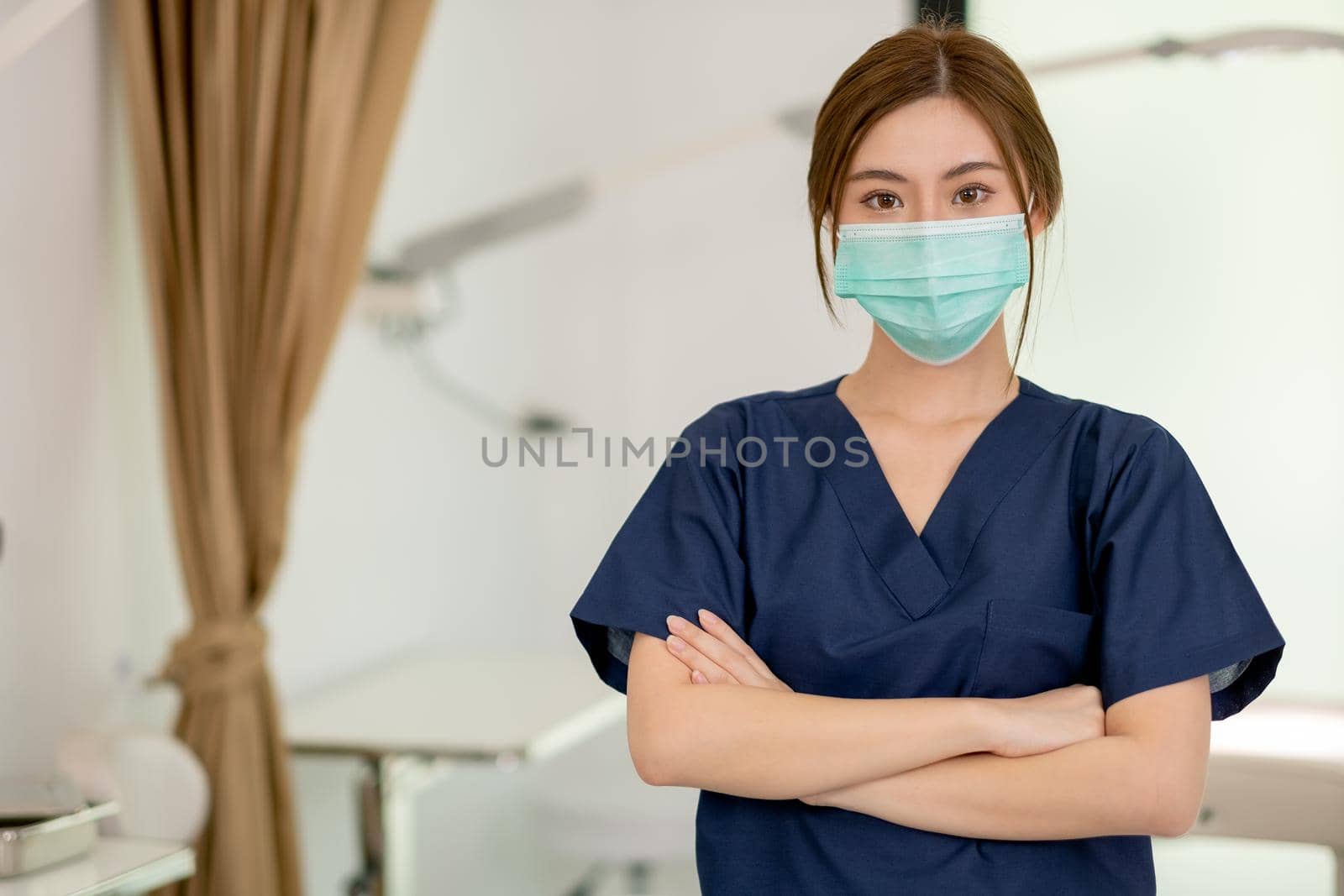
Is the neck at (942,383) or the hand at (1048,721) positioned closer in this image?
the hand at (1048,721)

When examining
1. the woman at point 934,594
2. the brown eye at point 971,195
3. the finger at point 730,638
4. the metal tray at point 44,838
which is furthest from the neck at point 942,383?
the metal tray at point 44,838

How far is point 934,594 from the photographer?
41.2 inches

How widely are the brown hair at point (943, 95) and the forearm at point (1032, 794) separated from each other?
1.17 feet

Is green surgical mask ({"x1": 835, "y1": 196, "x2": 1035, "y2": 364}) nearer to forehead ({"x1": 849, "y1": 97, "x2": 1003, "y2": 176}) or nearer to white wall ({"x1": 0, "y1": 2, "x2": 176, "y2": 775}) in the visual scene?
forehead ({"x1": 849, "y1": 97, "x2": 1003, "y2": 176})

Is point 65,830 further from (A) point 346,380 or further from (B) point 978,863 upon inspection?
(A) point 346,380

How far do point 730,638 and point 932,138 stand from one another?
424 millimetres

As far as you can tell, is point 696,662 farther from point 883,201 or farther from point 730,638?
point 883,201

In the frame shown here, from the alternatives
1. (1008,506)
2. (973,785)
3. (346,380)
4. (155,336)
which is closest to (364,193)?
(155,336)

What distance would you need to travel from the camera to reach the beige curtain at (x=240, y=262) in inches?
69.1

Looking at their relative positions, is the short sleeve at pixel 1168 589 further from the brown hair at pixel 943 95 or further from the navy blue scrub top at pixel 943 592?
the brown hair at pixel 943 95

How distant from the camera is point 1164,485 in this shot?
1012 mm

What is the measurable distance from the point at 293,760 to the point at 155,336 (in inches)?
33.8

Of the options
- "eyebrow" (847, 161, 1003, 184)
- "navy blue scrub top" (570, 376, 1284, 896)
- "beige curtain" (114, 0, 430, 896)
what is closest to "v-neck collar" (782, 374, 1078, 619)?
"navy blue scrub top" (570, 376, 1284, 896)

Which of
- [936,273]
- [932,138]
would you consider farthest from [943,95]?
[936,273]
